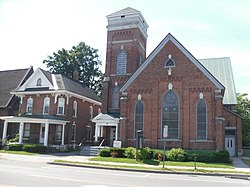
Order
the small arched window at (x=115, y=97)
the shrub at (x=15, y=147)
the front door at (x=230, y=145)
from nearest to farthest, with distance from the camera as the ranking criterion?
1. the shrub at (x=15, y=147)
2. the front door at (x=230, y=145)
3. the small arched window at (x=115, y=97)

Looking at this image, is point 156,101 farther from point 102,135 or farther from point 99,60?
point 99,60

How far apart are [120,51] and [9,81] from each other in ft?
58.4

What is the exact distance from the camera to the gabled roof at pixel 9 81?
38000mm

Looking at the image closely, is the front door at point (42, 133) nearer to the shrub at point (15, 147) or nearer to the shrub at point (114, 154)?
the shrub at point (15, 147)

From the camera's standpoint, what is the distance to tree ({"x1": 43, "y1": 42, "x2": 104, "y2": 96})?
5572cm

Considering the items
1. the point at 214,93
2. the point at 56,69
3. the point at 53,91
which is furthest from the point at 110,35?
the point at 56,69

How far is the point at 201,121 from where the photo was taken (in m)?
25.3

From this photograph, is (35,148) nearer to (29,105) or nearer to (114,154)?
(29,105)

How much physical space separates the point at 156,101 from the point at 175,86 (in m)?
2.36

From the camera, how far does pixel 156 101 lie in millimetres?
26922

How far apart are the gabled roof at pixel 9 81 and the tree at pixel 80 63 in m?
13.7

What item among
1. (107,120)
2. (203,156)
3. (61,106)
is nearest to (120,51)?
(107,120)

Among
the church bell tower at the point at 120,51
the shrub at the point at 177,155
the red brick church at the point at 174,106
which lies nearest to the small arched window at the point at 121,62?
the church bell tower at the point at 120,51

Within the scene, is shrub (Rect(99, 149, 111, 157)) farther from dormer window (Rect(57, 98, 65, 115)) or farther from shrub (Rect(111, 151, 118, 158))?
dormer window (Rect(57, 98, 65, 115))
